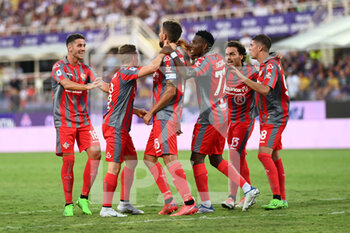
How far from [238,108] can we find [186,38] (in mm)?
18493

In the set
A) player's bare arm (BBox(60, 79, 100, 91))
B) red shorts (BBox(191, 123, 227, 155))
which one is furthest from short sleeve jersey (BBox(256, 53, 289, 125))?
player's bare arm (BBox(60, 79, 100, 91))

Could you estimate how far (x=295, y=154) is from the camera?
19.2 metres

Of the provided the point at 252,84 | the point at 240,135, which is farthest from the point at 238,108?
the point at 252,84

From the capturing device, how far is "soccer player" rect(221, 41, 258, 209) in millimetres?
8945

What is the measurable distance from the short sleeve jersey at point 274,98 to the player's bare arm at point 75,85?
2.33 metres

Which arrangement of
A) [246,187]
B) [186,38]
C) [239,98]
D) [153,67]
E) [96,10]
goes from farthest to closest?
[96,10] < [186,38] < [239,98] < [246,187] < [153,67]

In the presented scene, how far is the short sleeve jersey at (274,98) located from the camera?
869cm

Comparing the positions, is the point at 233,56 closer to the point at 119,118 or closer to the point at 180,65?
the point at 180,65

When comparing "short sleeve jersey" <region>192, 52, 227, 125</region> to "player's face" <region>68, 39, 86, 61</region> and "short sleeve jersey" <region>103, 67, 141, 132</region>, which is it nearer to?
"short sleeve jersey" <region>103, 67, 141, 132</region>

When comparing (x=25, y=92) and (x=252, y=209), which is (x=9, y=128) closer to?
(x=25, y=92)

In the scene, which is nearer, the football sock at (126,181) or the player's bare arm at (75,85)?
the player's bare arm at (75,85)

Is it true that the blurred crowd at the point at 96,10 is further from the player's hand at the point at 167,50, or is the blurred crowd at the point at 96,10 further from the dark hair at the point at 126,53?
the player's hand at the point at 167,50

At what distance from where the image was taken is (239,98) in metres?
9.06

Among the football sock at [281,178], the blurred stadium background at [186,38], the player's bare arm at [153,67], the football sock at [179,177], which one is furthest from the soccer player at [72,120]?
the blurred stadium background at [186,38]
